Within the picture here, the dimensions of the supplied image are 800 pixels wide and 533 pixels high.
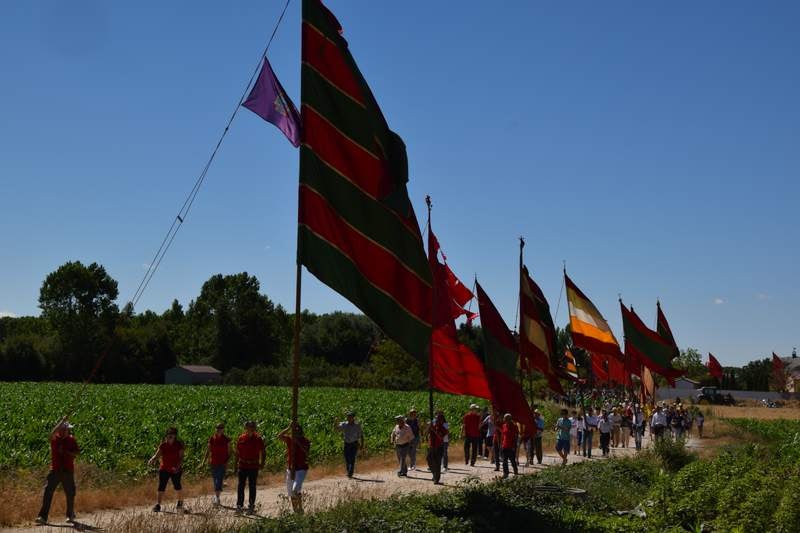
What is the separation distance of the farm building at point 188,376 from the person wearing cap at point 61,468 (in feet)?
270

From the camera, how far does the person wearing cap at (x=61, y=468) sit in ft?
44.5

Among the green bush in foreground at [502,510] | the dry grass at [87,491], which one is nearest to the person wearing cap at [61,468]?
the dry grass at [87,491]

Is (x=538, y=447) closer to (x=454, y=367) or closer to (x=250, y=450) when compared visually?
(x=454, y=367)

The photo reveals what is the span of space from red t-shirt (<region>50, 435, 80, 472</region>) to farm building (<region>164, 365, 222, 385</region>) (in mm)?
82247

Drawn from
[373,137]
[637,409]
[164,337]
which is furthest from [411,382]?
[373,137]

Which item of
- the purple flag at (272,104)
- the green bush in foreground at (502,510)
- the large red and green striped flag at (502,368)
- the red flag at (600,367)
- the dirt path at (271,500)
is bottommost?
the dirt path at (271,500)

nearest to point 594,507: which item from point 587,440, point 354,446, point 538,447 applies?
point 354,446

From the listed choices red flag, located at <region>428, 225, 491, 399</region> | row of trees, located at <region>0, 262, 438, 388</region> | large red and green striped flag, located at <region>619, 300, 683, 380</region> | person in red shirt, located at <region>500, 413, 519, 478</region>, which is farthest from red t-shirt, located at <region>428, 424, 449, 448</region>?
row of trees, located at <region>0, 262, 438, 388</region>

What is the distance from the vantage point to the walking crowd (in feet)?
45.1

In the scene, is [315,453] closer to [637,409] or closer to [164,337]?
[637,409]

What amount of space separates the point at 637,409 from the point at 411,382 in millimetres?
53354

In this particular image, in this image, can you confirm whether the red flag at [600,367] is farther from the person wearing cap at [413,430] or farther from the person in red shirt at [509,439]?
the person in red shirt at [509,439]

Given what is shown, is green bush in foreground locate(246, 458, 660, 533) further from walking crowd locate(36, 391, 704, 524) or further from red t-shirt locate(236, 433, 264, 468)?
red t-shirt locate(236, 433, 264, 468)

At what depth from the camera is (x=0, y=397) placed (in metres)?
47.8
